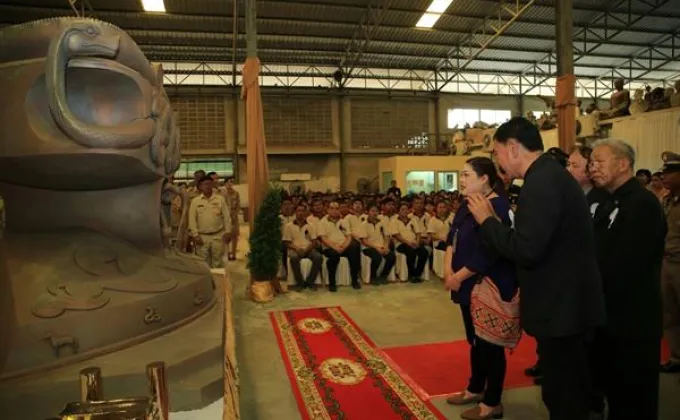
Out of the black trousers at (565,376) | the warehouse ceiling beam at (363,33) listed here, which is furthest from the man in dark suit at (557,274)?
the warehouse ceiling beam at (363,33)

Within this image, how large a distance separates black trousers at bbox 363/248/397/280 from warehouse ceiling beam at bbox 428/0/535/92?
6888 mm

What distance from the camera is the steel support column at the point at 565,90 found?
594 cm

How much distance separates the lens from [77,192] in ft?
8.60

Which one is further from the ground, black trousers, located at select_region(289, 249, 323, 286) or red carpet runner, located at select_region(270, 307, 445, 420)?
black trousers, located at select_region(289, 249, 323, 286)

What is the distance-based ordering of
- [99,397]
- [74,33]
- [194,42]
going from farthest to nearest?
[194,42], [74,33], [99,397]

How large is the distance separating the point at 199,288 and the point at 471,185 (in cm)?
173

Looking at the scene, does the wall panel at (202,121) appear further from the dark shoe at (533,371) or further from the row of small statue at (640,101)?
the dark shoe at (533,371)

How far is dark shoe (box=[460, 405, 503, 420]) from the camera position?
2.64 m

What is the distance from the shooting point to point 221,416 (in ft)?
6.76

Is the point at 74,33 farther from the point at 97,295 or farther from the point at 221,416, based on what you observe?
the point at 221,416

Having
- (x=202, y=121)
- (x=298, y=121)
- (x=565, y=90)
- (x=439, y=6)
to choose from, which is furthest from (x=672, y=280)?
(x=202, y=121)

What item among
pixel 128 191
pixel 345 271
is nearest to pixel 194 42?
pixel 345 271

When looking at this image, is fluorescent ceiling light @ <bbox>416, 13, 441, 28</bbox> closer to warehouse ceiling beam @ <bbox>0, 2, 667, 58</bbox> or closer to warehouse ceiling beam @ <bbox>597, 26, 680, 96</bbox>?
warehouse ceiling beam @ <bbox>0, 2, 667, 58</bbox>

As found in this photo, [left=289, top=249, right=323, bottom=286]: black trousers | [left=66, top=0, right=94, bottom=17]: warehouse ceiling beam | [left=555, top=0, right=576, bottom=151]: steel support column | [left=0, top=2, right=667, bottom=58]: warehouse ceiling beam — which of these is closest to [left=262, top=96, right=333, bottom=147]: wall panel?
[left=0, top=2, right=667, bottom=58]: warehouse ceiling beam
